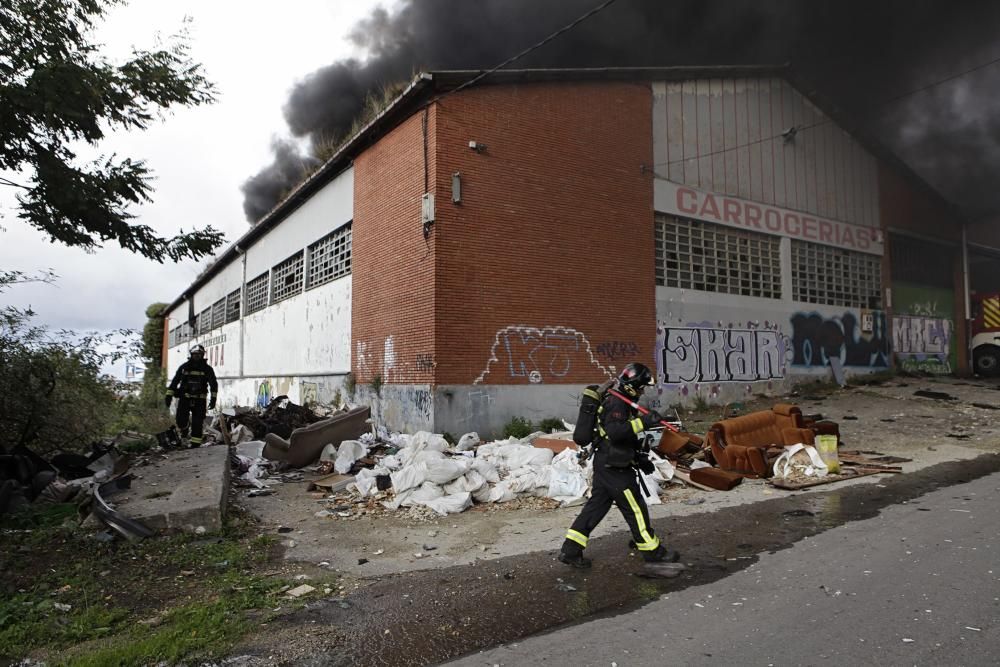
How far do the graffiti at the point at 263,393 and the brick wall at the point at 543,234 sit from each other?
10.2 metres

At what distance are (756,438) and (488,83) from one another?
7.84 m

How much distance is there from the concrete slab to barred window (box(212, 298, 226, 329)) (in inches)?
759

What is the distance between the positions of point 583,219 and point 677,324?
347 centimetres

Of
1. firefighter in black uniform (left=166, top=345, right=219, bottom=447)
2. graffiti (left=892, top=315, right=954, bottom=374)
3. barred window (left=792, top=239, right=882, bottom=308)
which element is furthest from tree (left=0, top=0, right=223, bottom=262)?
graffiti (left=892, top=315, right=954, bottom=374)

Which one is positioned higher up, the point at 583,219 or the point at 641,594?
the point at 583,219

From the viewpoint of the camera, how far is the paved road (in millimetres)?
3053

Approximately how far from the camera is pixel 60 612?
13.1 ft

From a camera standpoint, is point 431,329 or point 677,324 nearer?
point 431,329

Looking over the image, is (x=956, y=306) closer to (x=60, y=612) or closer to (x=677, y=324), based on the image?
(x=677, y=324)

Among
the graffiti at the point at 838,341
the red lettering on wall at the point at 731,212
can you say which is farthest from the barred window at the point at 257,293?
the graffiti at the point at 838,341

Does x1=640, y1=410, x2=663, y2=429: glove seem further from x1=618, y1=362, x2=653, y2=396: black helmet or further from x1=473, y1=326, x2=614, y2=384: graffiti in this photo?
x1=473, y1=326, x2=614, y2=384: graffiti

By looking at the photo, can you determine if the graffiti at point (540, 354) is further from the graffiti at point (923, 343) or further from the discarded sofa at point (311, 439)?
the graffiti at point (923, 343)

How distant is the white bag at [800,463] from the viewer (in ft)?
26.2

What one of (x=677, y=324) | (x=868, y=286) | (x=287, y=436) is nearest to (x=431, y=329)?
(x=287, y=436)
